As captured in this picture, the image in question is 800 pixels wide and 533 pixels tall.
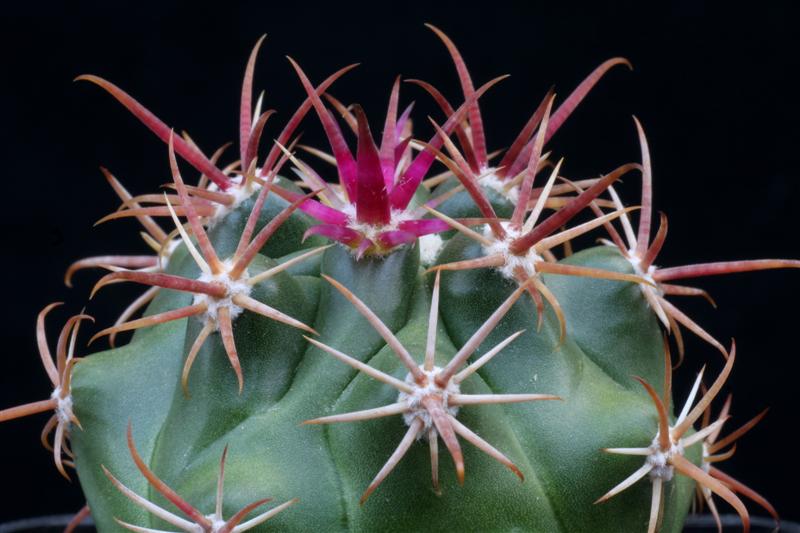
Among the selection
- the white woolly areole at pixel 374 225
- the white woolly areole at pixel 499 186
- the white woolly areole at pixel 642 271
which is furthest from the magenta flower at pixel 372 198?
the white woolly areole at pixel 642 271

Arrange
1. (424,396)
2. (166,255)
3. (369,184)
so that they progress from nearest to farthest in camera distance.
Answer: (424,396) < (369,184) < (166,255)

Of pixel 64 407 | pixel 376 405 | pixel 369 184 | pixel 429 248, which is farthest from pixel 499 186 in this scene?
pixel 64 407

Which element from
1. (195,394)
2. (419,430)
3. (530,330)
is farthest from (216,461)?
(530,330)

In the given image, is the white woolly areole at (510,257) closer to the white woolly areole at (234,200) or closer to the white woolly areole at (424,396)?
the white woolly areole at (424,396)

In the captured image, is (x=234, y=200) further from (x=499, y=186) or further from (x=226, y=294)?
(x=499, y=186)

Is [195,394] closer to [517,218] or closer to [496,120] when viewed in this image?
[517,218]

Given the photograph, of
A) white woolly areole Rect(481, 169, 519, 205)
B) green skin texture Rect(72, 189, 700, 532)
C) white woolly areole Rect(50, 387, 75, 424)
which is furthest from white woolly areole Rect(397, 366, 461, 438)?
white woolly areole Rect(50, 387, 75, 424)
